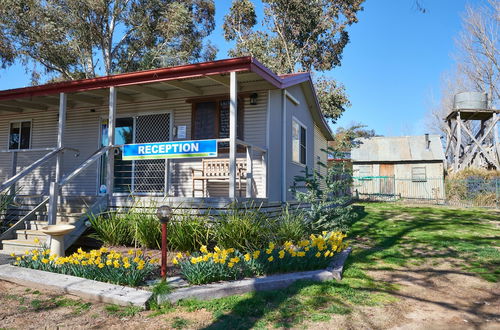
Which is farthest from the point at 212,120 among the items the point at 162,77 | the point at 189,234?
the point at 189,234

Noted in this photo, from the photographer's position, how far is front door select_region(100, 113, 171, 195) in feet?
31.7

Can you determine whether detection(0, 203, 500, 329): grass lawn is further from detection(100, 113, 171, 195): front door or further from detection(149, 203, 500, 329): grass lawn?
detection(100, 113, 171, 195): front door

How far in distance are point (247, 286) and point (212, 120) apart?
571 cm

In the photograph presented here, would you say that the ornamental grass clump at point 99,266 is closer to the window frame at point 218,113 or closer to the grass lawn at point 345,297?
the grass lawn at point 345,297

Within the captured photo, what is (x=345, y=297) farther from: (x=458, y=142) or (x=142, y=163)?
(x=458, y=142)

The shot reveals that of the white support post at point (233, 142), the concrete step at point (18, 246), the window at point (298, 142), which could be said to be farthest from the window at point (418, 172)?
the concrete step at point (18, 246)

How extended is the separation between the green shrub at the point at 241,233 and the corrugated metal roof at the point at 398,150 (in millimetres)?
22658

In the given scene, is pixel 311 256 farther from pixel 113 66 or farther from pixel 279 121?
pixel 113 66

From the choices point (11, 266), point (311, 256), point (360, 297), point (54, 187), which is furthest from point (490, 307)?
point (54, 187)

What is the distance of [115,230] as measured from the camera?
6383 millimetres

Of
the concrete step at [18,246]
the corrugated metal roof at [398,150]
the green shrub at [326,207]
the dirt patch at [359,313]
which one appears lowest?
the dirt patch at [359,313]

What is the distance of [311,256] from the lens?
4.95 meters

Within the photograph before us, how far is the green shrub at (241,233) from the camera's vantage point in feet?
18.1

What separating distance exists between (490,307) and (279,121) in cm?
614
